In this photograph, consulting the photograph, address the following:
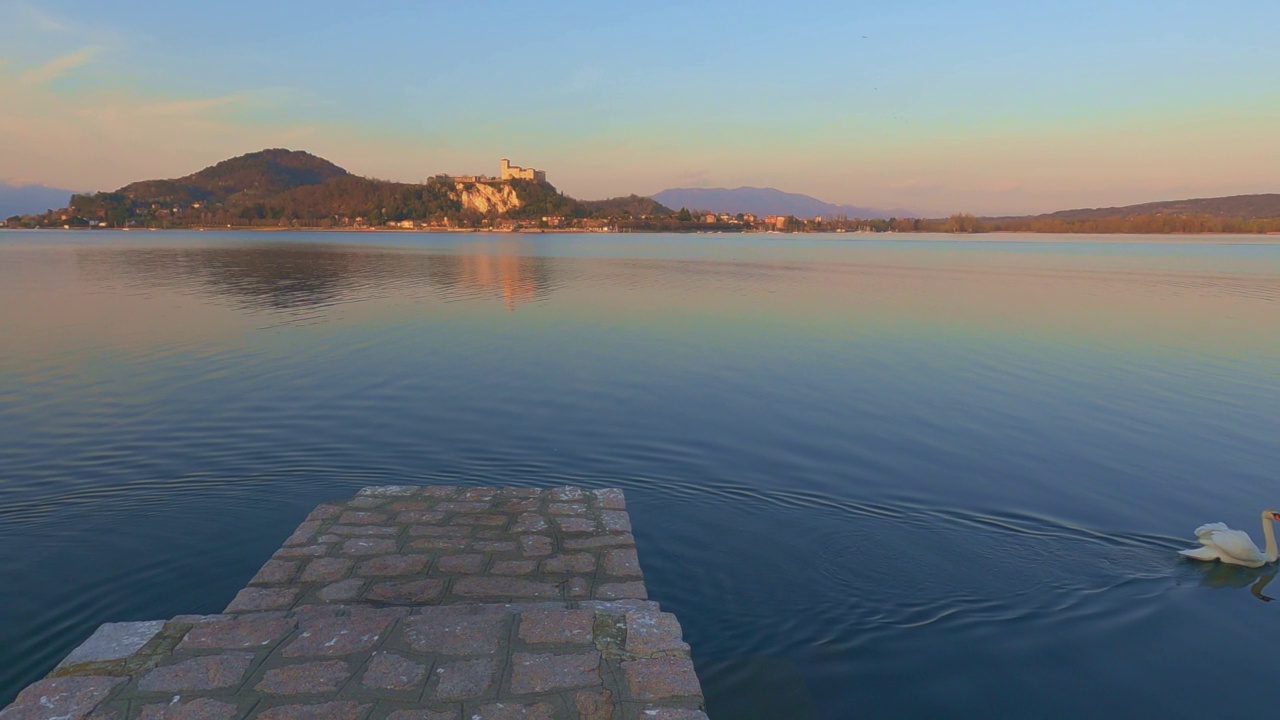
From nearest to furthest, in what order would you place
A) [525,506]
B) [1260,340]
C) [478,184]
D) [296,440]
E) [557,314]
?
1. [525,506]
2. [296,440]
3. [1260,340]
4. [557,314]
5. [478,184]

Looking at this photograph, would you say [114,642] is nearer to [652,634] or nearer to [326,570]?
[326,570]

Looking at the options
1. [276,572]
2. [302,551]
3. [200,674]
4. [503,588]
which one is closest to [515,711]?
[503,588]

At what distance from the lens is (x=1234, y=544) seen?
671 cm

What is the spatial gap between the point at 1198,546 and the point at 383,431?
943 centimetres

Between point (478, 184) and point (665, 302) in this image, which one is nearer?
point (665, 302)

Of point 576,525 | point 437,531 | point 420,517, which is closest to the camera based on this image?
point 437,531

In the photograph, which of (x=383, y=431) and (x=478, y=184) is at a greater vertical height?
(x=478, y=184)

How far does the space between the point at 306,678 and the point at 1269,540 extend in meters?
8.38

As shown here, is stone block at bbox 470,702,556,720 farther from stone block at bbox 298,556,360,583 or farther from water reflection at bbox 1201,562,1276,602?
water reflection at bbox 1201,562,1276,602

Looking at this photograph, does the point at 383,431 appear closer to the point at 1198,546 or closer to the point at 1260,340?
the point at 1198,546

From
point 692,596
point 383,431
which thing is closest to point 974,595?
point 692,596

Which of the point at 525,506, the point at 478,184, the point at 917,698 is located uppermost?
the point at 478,184

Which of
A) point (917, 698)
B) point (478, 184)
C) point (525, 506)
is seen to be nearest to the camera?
point (917, 698)

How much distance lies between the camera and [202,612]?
552 centimetres
